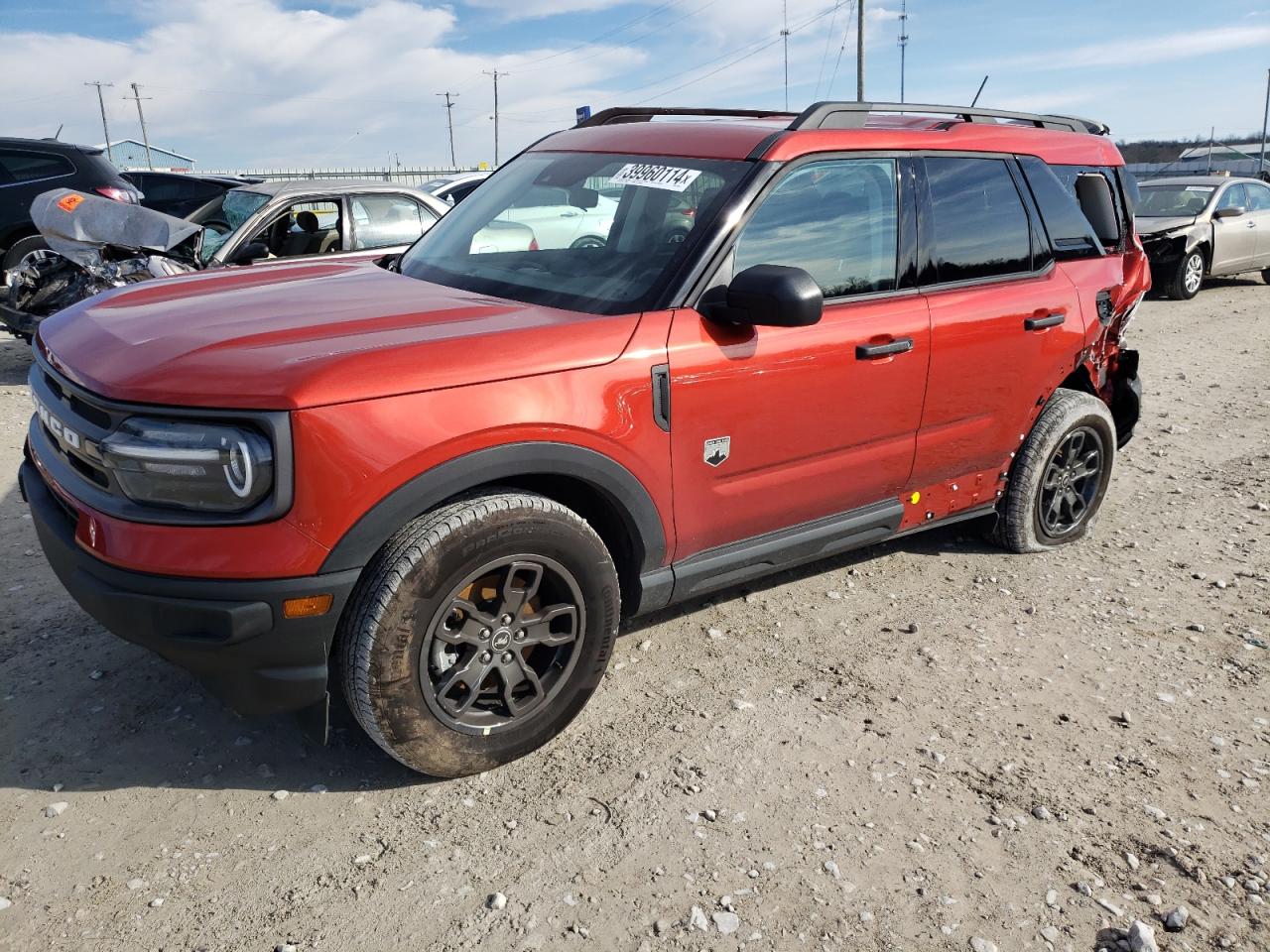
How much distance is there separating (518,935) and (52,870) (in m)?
1.22

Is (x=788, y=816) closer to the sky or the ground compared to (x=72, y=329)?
closer to the ground

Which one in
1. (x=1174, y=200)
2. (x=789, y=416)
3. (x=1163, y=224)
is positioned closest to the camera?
(x=789, y=416)

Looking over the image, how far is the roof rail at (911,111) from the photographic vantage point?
11.7ft

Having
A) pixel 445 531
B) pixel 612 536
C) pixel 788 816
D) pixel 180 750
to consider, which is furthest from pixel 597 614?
pixel 180 750

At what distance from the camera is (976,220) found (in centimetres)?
399

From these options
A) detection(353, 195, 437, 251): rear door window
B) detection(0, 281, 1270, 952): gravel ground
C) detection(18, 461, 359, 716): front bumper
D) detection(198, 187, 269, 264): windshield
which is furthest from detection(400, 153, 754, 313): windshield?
detection(198, 187, 269, 264): windshield

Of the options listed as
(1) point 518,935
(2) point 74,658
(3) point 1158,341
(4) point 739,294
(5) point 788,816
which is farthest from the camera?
(3) point 1158,341

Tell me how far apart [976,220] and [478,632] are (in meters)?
2.62

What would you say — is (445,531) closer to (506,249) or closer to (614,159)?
(506,249)

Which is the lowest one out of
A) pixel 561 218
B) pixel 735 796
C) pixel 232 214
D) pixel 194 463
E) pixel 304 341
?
pixel 735 796

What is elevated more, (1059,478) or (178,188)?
(178,188)

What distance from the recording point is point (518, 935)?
2.35m

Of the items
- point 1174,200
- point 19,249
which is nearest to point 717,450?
point 19,249

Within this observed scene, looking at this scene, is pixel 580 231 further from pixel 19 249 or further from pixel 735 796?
pixel 19 249
